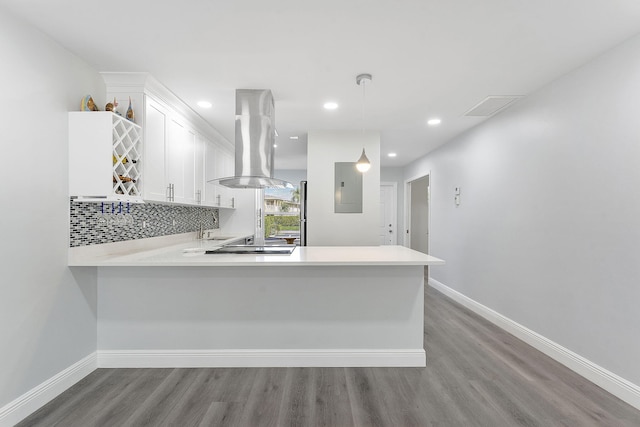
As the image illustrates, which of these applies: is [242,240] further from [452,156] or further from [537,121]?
[537,121]

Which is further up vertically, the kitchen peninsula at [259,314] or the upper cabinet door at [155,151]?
the upper cabinet door at [155,151]

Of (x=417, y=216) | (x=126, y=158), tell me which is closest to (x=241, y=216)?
(x=126, y=158)

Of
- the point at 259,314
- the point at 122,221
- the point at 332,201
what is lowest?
the point at 259,314

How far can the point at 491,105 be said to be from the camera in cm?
317

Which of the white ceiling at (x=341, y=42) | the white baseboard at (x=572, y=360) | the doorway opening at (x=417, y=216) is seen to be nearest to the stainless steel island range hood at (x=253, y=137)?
the white ceiling at (x=341, y=42)

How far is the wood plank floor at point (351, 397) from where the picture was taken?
1.83 metres

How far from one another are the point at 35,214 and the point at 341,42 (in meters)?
2.34

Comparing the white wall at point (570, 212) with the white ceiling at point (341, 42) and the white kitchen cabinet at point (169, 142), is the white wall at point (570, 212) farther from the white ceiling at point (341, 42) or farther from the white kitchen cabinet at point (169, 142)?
the white kitchen cabinet at point (169, 142)

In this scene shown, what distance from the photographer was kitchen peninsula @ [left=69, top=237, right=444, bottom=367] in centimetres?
246

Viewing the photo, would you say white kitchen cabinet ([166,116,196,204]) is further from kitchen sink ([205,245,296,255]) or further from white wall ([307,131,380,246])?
white wall ([307,131,380,246])

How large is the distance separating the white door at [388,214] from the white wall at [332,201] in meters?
3.11

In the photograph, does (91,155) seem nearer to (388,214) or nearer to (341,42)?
(341,42)

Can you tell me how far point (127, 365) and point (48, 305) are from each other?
0.81 meters

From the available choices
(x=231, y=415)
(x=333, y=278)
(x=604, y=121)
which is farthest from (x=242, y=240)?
(x=604, y=121)
